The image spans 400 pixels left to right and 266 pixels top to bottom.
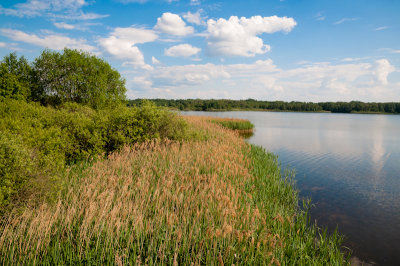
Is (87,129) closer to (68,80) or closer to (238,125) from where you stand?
(68,80)

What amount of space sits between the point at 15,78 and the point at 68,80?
4548mm

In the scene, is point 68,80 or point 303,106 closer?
point 68,80

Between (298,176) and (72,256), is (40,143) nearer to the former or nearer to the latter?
(72,256)

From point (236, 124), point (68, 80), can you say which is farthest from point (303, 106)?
point (68, 80)

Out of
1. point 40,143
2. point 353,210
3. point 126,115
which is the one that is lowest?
point 353,210

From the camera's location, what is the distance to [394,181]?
1218cm

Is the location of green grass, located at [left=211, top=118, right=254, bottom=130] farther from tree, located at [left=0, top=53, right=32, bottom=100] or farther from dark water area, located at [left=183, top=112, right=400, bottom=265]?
tree, located at [left=0, top=53, right=32, bottom=100]

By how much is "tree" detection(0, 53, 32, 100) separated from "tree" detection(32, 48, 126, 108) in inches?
36.3

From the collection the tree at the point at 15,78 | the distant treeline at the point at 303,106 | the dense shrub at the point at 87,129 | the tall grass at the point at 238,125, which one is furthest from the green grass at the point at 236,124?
the distant treeline at the point at 303,106

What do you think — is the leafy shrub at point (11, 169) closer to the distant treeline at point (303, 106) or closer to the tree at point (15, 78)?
the tree at point (15, 78)

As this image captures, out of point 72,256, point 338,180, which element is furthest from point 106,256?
point 338,180

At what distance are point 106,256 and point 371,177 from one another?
13798mm

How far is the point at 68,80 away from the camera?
24.7 metres

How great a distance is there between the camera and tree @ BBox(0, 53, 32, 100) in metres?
22.8
